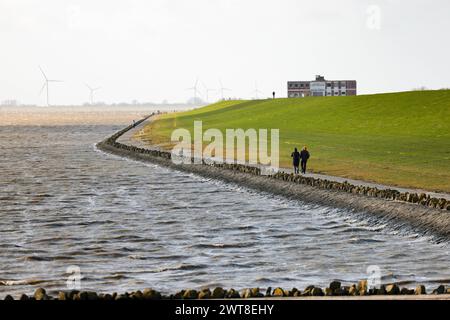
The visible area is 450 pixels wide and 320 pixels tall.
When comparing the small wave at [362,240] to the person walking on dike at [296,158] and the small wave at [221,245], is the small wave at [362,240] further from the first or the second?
the person walking on dike at [296,158]

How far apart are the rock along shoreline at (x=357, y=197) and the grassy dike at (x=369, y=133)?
3.29m

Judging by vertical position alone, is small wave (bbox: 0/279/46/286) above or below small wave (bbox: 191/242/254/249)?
below

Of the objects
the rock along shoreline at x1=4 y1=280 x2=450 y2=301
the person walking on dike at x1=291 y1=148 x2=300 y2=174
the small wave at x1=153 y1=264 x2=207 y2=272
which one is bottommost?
the small wave at x1=153 y1=264 x2=207 y2=272

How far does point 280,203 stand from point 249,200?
8.14 feet

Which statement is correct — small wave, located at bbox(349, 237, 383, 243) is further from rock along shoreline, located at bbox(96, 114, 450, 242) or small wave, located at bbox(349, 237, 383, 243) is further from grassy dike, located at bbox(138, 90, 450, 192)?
grassy dike, located at bbox(138, 90, 450, 192)

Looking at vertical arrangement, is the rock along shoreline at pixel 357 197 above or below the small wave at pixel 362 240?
above

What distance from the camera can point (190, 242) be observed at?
1315 inches

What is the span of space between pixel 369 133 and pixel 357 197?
55.3 metres

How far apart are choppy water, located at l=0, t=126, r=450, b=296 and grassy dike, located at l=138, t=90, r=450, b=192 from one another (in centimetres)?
781

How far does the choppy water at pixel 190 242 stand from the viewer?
1041 inches

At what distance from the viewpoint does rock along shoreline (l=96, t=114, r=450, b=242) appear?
34.3m

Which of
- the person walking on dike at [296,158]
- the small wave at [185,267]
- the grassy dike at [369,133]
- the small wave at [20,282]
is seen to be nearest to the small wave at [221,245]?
the small wave at [185,267]

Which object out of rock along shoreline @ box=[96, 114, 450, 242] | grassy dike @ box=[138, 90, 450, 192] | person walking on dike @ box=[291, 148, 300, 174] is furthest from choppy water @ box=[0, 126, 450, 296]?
grassy dike @ box=[138, 90, 450, 192]

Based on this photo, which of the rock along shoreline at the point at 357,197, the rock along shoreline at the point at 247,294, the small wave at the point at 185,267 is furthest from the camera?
the rock along shoreline at the point at 357,197
